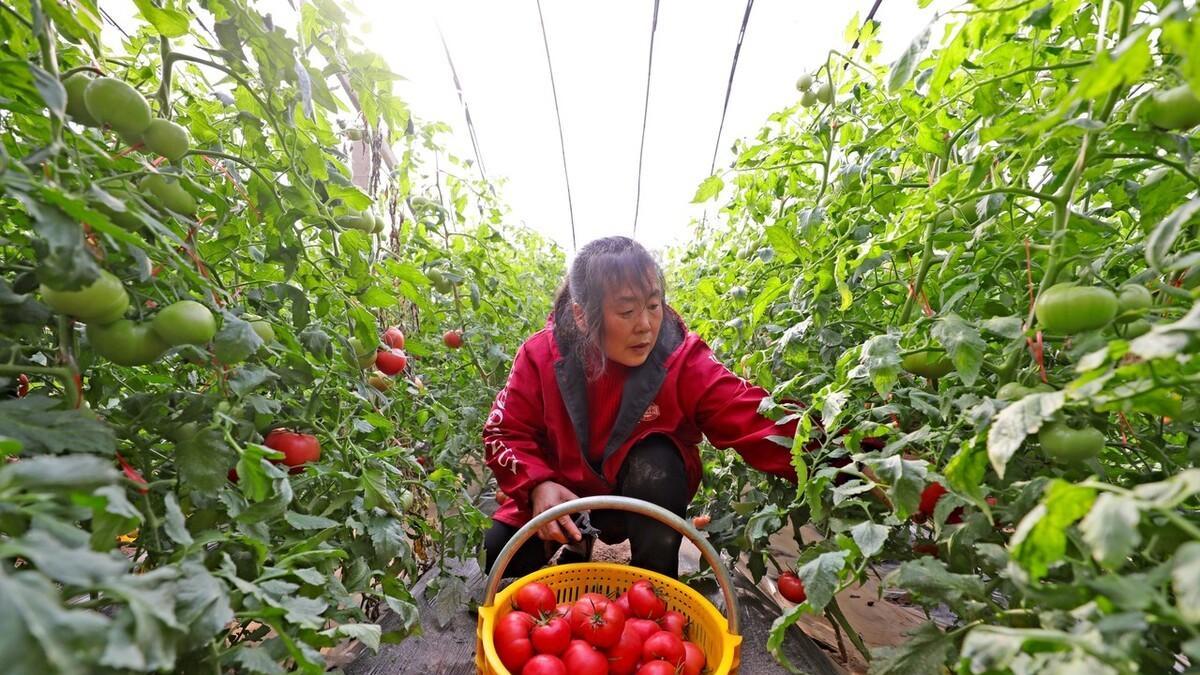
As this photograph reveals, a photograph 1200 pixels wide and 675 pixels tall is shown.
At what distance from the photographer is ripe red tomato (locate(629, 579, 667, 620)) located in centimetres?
129

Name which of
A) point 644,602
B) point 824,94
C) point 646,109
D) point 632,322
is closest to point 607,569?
point 644,602

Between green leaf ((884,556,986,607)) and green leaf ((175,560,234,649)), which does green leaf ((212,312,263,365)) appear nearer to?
green leaf ((175,560,234,649))

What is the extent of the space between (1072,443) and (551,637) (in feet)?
3.16

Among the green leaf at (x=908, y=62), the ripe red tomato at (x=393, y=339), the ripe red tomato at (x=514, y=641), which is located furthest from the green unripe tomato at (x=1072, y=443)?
the ripe red tomato at (x=393, y=339)

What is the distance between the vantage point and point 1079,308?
1.79ft

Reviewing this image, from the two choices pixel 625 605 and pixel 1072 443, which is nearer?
pixel 1072 443

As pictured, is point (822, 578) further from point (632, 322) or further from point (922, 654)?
point (632, 322)

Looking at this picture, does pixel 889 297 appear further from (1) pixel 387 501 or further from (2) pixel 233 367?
(2) pixel 233 367

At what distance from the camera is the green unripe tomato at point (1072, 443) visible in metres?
0.55

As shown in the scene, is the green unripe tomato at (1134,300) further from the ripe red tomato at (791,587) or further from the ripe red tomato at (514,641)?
the ripe red tomato at (514,641)

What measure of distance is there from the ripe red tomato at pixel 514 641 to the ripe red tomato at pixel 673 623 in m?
0.30

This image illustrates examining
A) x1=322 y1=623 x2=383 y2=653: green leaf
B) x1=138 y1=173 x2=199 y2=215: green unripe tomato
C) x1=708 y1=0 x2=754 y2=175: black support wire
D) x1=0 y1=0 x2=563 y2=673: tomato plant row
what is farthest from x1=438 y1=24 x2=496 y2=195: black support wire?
x1=322 y1=623 x2=383 y2=653: green leaf

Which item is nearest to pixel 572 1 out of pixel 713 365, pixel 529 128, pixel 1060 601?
pixel 529 128

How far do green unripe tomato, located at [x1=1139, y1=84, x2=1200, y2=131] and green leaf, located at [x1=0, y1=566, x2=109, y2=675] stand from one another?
3.19 ft
